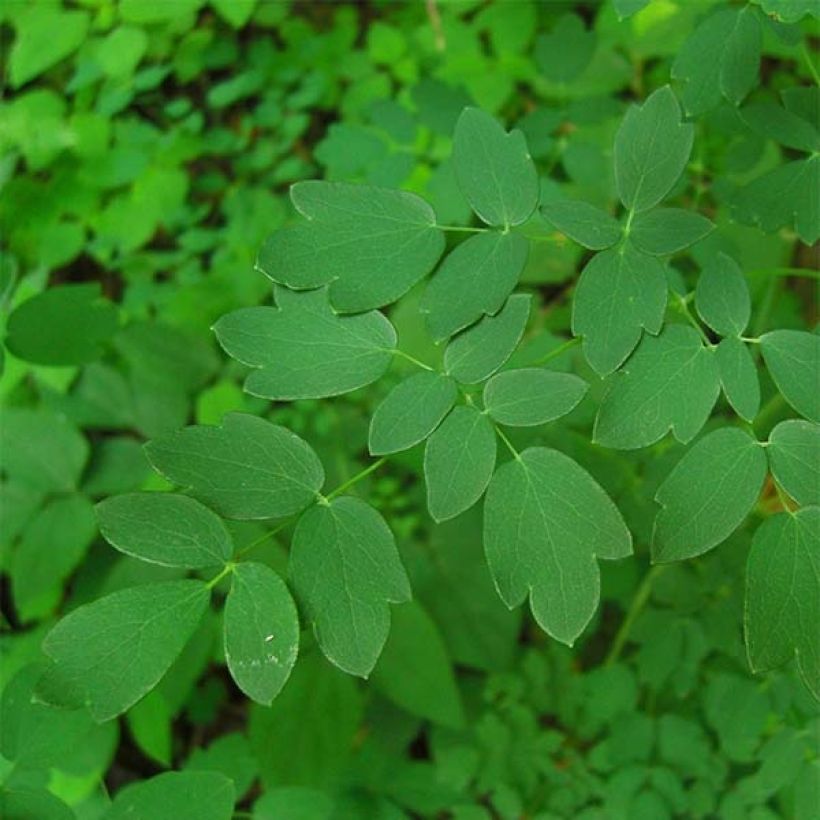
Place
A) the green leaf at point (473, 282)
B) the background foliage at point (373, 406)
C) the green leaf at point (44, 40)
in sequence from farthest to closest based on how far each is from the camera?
the green leaf at point (44, 40), the background foliage at point (373, 406), the green leaf at point (473, 282)

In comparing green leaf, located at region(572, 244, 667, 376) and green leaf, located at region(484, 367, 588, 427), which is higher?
green leaf, located at region(572, 244, 667, 376)

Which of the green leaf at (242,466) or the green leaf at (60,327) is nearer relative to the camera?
the green leaf at (242,466)

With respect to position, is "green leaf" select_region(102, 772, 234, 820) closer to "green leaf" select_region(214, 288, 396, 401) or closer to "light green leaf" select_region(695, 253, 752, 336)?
"green leaf" select_region(214, 288, 396, 401)

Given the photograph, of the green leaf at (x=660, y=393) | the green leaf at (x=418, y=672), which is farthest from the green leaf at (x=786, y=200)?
the green leaf at (x=418, y=672)

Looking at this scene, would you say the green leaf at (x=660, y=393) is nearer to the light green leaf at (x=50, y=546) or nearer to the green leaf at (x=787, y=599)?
the green leaf at (x=787, y=599)

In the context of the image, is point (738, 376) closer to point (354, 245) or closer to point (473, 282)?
point (473, 282)

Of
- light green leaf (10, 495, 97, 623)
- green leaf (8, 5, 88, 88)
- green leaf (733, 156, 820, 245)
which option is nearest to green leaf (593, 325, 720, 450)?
green leaf (733, 156, 820, 245)
